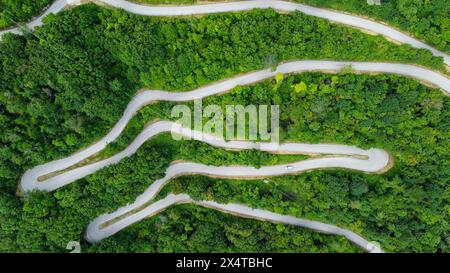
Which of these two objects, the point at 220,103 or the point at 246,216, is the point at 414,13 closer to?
the point at 220,103

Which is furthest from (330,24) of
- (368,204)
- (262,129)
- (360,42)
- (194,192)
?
(194,192)

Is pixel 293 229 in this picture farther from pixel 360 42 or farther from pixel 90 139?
pixel 90 139

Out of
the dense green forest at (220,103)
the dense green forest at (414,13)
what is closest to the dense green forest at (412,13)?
the dense green forest at (414,13)

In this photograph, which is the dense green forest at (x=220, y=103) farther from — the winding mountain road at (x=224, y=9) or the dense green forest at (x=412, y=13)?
the dense green forest at (x=412, y=13)

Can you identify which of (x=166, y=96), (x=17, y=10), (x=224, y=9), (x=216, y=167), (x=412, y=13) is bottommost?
(x=216, y=167)

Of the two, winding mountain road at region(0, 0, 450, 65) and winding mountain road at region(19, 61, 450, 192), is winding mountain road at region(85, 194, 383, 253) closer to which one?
winding mountain road at region(19, 61, 450, 192)

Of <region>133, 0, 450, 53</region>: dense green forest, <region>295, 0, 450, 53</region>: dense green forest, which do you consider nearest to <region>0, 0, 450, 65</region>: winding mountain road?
<region>133, 0, 450, 53</region>: dense green forest

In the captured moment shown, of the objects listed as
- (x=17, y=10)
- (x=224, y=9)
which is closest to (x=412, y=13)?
(x=224, y=9)
